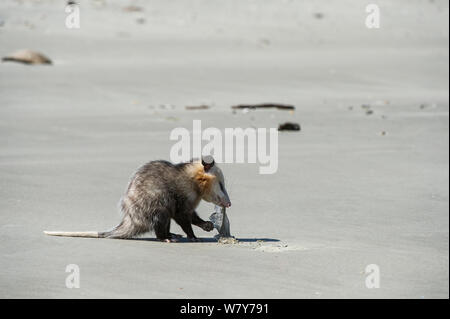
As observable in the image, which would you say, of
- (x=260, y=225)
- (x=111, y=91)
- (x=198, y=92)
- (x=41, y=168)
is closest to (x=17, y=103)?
(x=111, y=91)

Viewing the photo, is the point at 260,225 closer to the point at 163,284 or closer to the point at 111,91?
the point at 163,284

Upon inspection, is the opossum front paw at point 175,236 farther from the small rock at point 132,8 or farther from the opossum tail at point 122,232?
the small rock at point 132,8

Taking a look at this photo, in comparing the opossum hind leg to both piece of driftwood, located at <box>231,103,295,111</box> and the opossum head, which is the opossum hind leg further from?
piece of driftwood, located at <box>231,103,295,111</box>

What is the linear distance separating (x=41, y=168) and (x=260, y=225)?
3274 mm

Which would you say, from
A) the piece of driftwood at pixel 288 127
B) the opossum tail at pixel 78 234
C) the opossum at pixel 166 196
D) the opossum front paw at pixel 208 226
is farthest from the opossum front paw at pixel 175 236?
the piece of driftwood at pixel 288 127

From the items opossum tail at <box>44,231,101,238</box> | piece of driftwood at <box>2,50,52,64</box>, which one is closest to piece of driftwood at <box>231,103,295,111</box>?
piece of driftwood at <box>2,50,52,64</box>

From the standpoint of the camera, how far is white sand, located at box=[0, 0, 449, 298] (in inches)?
222

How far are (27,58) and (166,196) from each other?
12868mm

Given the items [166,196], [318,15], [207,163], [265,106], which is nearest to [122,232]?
[166,196]

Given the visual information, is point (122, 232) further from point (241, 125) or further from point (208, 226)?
point (241, 125)

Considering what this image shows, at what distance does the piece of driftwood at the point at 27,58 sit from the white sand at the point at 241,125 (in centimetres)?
45

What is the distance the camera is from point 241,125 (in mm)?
13328

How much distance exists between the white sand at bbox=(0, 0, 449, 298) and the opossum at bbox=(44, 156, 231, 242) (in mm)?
230

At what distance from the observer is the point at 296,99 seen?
671 inches
